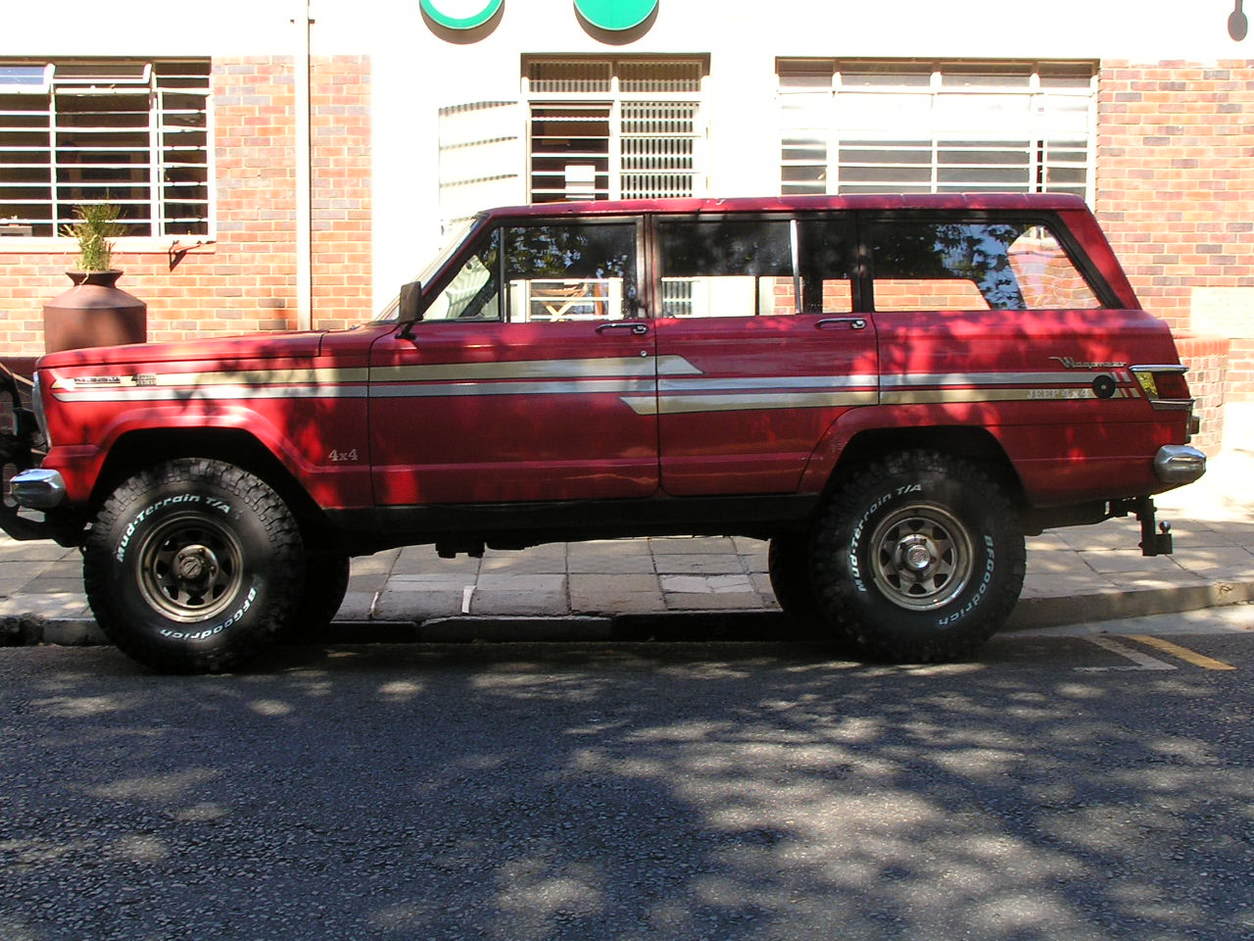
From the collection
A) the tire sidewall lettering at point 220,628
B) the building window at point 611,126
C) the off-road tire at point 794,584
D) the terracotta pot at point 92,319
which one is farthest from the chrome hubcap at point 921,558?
A: the building window at point 611,126

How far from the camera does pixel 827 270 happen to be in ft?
21.9

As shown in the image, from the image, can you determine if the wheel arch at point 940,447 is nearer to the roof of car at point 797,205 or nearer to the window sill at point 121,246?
the roof of car at point 797,205

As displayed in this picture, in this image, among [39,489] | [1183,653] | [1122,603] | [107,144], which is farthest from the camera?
[107,144]

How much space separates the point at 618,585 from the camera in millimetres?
8297

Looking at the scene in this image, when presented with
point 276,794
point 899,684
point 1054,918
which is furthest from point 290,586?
point 1054,918

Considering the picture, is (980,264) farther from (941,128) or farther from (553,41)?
(941,128)

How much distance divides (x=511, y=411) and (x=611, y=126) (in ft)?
29.3

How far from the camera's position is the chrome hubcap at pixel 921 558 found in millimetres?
6602

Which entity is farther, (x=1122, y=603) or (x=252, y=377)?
(x=1122, y=603)

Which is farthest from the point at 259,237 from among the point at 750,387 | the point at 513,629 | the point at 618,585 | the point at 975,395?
the point at 975,395

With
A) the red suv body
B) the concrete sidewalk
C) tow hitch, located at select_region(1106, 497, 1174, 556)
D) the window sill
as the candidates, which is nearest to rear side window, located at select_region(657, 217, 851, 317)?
the red suv body

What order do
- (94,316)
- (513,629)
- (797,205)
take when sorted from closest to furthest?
1. (797,205)
2. (513,629)
3. (94,316)

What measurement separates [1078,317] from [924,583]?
1323 mm

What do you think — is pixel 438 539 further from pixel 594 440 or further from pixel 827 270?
pixel 827 270
